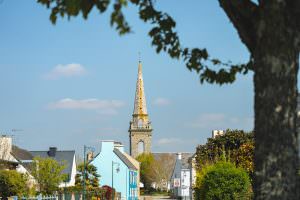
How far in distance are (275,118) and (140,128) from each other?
500 ft

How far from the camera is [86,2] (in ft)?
16.3

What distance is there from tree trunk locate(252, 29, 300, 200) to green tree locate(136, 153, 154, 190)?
420 feet

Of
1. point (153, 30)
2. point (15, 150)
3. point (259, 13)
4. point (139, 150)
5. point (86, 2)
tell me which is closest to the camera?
point (86, 2)

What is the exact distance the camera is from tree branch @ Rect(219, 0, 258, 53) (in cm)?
547

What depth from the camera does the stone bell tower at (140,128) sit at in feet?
511

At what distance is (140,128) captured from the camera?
517 feet

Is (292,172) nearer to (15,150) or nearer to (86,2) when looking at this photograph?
(86,2)

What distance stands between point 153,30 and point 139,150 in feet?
494

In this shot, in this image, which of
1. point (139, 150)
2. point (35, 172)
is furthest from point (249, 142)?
point (139, 150)

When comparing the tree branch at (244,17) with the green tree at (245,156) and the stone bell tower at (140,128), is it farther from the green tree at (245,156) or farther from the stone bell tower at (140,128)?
the stone bell tower at (140,128)

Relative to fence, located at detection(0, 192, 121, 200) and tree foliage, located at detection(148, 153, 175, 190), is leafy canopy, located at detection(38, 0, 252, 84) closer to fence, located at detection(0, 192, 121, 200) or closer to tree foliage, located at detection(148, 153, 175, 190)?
fence, located at detection(0, 192, 121, 200)

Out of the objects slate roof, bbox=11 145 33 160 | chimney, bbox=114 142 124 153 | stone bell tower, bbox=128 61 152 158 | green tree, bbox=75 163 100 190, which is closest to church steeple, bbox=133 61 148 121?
stone bell tower, bbox=128 61 152 158

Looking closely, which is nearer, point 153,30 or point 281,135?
point 281,135

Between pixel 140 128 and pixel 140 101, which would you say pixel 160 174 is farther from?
pixel 140 101
